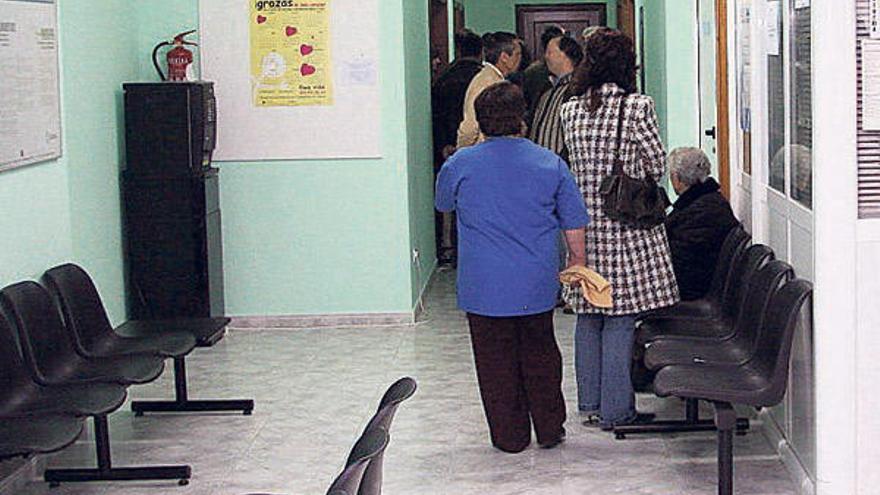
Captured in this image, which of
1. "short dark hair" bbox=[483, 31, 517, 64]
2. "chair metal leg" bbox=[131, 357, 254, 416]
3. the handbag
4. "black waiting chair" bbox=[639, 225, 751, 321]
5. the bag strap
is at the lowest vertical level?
"chair metal leg" bbox=[131, 357, 254, 416]

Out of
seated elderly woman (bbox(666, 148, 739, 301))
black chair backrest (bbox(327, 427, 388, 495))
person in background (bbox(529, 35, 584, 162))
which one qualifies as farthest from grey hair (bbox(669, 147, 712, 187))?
black chair backrest (bbox(327, 427, 388, 495))

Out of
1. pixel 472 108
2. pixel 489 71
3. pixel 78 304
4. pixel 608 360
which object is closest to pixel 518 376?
pixel 608 360

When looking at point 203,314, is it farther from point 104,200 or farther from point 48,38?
point 48,38

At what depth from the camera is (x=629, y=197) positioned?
6059mm

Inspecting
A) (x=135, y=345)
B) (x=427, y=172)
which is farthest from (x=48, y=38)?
(x=427, y=172)

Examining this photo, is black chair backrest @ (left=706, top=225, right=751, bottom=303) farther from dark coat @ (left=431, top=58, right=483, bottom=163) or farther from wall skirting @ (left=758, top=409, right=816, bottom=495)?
dark coat @ (left=431, top=58, right=483, bottom=163)

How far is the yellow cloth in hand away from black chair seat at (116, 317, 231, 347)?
62.6 inches

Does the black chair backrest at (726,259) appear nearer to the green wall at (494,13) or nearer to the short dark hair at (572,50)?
the short dark hair at (572,50)

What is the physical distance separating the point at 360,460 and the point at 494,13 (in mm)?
16207

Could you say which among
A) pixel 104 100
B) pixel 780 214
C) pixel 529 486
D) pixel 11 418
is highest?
pixel 104 100

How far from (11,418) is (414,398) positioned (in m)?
2.43

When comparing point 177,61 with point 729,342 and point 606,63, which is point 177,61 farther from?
point 729,342

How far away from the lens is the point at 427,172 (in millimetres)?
10781

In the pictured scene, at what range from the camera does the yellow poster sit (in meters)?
8.80
